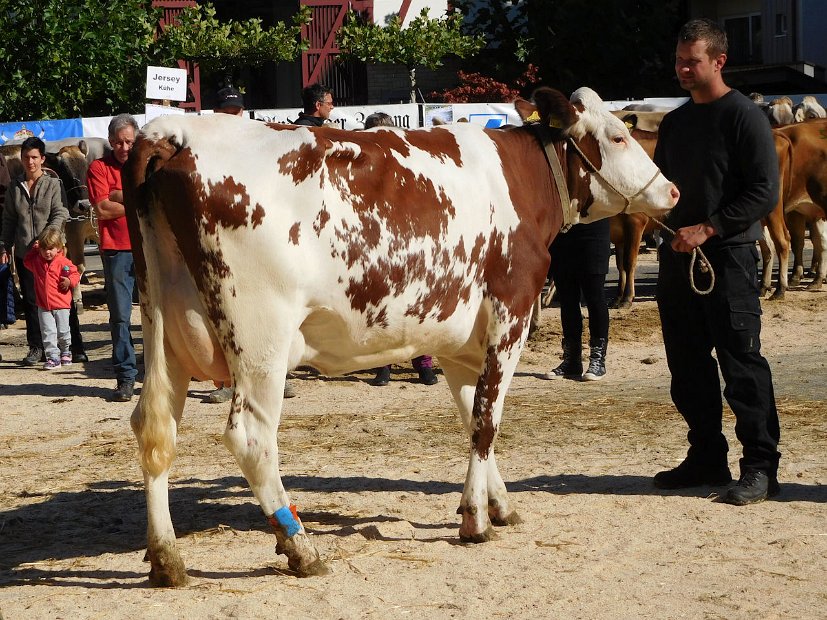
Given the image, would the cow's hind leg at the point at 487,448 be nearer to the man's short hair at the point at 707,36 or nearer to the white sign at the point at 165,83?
the man's short hair at the point at 707,36

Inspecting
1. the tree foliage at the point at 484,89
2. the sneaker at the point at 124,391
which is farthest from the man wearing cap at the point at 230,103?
the tree foliage at the point at 484,89

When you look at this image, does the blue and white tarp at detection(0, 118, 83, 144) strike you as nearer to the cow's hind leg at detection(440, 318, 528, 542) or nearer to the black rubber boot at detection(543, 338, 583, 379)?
the black rubber boot at detection(543, 338, 583, 379)

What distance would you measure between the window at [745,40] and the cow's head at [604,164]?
32716 millimetres

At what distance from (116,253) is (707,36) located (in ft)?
18.1

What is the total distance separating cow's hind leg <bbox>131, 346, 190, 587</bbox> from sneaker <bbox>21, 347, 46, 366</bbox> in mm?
7159

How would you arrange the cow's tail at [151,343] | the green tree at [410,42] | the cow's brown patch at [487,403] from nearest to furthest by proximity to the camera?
the cow's tail at [151,343]
the cow's brown patch at [487,403]
the green tree at [410,42]

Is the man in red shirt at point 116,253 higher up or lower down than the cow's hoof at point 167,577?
higher up

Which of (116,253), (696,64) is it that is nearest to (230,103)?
(116,253)

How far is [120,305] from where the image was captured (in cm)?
1004

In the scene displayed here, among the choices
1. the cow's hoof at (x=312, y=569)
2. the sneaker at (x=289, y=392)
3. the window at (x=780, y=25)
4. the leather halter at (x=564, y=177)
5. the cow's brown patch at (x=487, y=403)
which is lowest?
the sneaker at (x=289, y=392)

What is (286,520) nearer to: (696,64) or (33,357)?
(696,64)

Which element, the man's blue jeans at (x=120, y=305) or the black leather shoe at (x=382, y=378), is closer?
the man's blue jeans at (x=120, y=305)

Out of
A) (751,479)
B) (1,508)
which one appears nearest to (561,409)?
(751,479)

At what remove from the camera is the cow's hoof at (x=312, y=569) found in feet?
17.1
